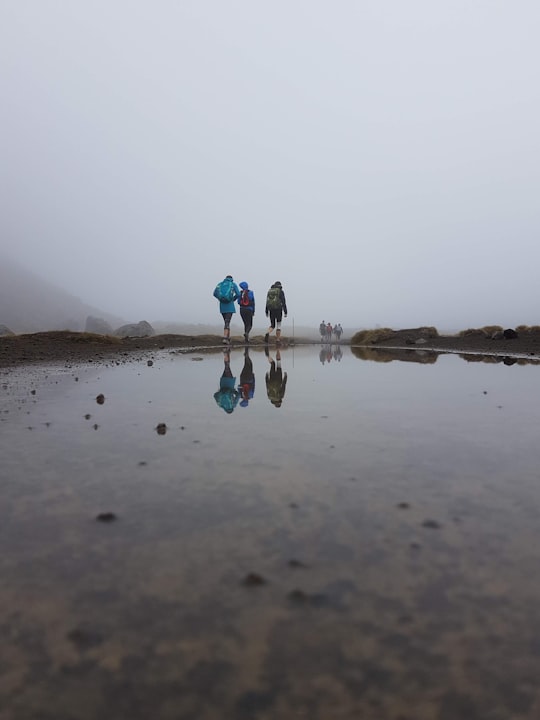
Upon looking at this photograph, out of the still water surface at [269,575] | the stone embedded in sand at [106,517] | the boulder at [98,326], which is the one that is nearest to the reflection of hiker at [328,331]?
the still water surface at [269,575]

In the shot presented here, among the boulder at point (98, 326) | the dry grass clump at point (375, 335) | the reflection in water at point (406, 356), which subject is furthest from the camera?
the boulder at point (98, 326)

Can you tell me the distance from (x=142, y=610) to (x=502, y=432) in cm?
406

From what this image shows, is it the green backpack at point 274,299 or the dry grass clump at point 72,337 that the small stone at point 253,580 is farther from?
the green backpack at point 274,299

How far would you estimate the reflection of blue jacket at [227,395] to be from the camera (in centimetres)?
592

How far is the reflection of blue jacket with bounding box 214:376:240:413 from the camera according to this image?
592cm

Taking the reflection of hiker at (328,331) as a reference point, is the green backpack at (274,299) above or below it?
above

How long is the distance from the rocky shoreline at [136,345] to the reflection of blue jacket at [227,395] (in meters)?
5.89

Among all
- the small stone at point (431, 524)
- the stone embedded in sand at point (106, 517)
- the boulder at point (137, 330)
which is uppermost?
the boulder at point (137, 330)

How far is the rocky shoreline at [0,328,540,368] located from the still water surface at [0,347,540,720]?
935cm

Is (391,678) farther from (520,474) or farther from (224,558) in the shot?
(520,474)

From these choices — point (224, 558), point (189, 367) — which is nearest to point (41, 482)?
point (224, 558)

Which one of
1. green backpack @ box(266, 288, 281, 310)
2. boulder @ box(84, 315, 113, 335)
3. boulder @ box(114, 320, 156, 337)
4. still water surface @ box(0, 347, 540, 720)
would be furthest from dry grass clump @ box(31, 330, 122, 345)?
boulder @ box(84, 315, 113, 335)

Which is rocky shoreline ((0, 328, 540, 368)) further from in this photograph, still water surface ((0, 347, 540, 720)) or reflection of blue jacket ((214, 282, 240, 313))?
still water surface ((0, 347, 540, 720))

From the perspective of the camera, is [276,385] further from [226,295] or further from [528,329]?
[528,329]
